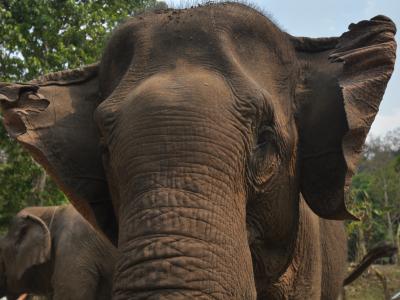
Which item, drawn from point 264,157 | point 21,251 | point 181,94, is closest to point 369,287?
point 21,251

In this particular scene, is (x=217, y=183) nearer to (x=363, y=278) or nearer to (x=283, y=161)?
(x=283, y=161)

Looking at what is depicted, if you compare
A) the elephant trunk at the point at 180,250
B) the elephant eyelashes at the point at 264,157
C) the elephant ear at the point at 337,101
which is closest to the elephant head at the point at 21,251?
the elephant ear at the point at 337,101

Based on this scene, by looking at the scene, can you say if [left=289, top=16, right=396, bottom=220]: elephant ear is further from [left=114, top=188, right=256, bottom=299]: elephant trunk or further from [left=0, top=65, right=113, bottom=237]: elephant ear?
[left=0, top=65, right=113, bottom=237]: elephant ear

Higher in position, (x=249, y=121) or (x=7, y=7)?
(x=7, y=7)

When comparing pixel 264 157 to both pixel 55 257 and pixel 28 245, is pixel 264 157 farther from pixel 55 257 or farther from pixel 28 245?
pixel 28 245

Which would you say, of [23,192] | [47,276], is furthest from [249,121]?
[23,192]

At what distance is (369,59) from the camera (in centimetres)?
338

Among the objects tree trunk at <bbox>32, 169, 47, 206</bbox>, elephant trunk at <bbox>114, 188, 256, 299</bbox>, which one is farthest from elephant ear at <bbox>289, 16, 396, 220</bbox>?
tree trunk at <bbox>32, 169, 47, 206</bbox>

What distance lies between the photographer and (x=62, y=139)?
3.92 m

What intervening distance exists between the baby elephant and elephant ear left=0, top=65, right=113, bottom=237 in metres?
3.65

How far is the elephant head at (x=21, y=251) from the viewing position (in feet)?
29.4

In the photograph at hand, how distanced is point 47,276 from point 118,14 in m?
5.73

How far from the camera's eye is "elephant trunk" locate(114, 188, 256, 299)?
2.48 meters

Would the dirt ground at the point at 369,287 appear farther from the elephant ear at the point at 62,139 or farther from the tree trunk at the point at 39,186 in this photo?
the elephant ear at the point at 62,139
